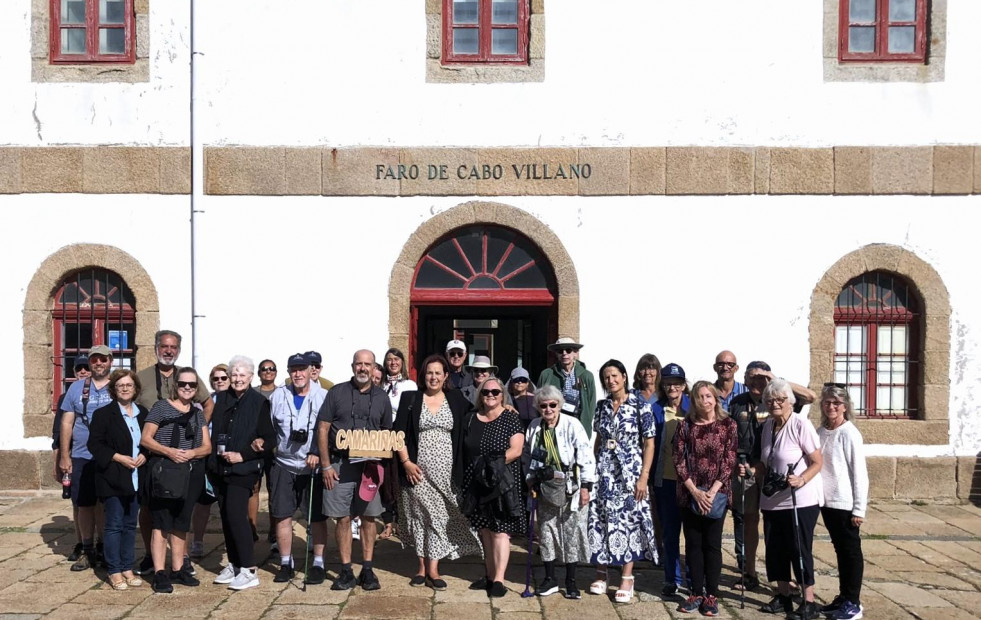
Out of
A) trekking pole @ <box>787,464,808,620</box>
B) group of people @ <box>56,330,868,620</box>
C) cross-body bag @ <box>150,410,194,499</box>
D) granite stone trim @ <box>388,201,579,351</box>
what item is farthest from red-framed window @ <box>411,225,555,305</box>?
trekking pole @ <box>787,464,808,620</box>

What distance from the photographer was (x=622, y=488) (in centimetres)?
616

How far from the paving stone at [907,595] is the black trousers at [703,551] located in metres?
1.32

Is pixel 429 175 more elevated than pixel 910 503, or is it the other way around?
pixel 429 175

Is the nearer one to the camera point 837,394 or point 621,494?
point 837,394

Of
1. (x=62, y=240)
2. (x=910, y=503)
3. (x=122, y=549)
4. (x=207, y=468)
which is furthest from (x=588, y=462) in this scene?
(x=62, y=240)

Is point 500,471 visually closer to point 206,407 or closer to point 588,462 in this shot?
point 588,462

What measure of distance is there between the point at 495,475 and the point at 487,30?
5080mm

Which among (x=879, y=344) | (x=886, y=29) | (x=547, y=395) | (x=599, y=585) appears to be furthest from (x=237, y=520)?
(x=886, y=29)

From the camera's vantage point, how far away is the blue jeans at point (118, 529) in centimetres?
635

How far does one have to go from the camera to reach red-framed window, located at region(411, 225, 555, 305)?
943 centimetres

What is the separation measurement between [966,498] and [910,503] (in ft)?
1.92

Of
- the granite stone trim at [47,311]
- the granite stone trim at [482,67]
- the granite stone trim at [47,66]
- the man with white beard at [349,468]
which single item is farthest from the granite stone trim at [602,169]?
the man with white beard at [349,468]

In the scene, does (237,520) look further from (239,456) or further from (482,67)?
(482,67)

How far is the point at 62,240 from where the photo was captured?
30.5ft
